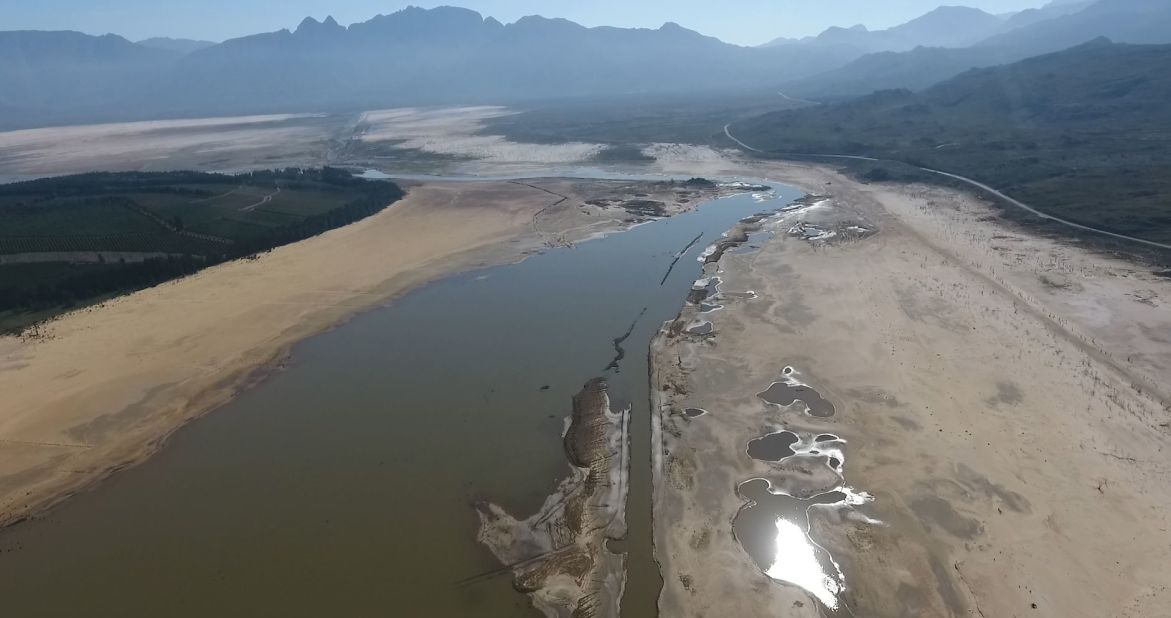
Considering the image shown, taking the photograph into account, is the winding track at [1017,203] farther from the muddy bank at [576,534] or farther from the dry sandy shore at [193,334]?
the muddy bank at [576,534]

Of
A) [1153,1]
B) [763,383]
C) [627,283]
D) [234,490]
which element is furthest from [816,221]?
[1153,1]

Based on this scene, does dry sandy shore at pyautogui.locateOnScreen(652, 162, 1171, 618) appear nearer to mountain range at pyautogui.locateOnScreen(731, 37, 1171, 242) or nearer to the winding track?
the winding track

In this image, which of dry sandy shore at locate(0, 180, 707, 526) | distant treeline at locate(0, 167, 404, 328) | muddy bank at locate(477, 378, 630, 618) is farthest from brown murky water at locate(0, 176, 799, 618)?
distant treeline at locate(0, 167, 404, 328)

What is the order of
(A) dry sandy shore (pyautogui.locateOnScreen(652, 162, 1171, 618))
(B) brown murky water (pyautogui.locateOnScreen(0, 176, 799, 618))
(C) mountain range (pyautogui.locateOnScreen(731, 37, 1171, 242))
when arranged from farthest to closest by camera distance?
(C) mountain range (pyautogui.locateOnScreen(731, 37, 1171, 242)) < (B) brown murky water (pyautogui.locateOnScreen(0, 176, 799, 618)) < (A) dry sandy shore (pyautogui.locateOnScreen(652, 162, 1171, 618))

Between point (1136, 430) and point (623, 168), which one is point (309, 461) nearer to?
point (1136, 430)

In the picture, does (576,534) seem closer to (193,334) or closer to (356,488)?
(356,488)

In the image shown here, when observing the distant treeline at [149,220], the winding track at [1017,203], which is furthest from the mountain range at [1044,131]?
the distant treeline at [149,220]
